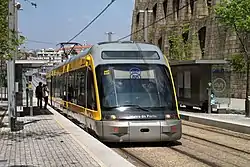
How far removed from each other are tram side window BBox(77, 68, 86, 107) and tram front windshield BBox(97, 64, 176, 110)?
243cm

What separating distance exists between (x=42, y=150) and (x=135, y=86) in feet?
11.3

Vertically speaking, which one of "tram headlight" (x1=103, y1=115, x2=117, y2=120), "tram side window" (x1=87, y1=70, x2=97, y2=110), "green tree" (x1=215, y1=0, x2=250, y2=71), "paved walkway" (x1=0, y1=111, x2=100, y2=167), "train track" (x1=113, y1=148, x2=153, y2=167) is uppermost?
"green tree" (x1=215, y1=0, x2=250, y2=71)

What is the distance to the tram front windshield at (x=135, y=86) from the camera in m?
12.8

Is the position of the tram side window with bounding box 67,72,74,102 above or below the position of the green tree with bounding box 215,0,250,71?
below

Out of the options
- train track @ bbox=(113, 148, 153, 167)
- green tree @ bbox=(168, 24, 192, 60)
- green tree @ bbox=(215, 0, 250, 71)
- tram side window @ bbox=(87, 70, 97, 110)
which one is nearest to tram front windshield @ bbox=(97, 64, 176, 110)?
tram side window @ bbox=(87, 70, 97, 110)

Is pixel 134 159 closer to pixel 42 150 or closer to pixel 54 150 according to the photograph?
pixel 54 150

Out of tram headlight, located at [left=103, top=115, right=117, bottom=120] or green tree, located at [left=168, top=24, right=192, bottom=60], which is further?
green tree, located at [left=168, top=24, right=192, bottom=60]

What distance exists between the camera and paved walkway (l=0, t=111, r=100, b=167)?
9.05 metres

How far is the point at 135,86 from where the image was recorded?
13055 millimetres

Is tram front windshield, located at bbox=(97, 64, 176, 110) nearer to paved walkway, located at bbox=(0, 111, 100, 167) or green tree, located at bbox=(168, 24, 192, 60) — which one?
paved walkway, located at bbox=(0, 111, 100, 167)

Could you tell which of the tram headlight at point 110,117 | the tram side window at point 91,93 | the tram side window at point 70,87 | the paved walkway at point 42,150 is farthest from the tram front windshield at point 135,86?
the tram side window at point 70,87

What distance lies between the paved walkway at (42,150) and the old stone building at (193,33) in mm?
26783

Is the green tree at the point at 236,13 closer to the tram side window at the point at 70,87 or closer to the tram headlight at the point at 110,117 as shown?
the tram side window at the point at 70,87

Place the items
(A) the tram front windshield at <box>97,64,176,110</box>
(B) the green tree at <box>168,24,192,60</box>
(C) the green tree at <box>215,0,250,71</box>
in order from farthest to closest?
(B) the green tree at <box>168,24,192,60</box>, (C) the green tree at <box>215,0,250,71</box>, (A) the tram front windshield at <box>97,64,176,110</box>
